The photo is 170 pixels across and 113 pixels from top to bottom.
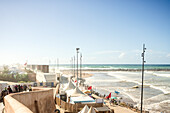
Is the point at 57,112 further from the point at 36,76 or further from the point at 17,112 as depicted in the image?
the point at 36,76

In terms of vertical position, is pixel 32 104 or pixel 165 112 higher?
pixel 32 104

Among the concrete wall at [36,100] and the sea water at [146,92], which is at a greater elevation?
the concrete wall at [36,100]

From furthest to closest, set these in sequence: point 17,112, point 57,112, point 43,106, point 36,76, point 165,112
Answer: point 36,76, point 165,112, point 57,112, point 43,106, point 17,112

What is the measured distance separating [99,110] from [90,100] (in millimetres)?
2121

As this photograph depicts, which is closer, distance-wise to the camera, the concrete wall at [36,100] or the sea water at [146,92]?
the concrete wall at [36,100]

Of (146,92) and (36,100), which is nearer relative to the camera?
(36,100)

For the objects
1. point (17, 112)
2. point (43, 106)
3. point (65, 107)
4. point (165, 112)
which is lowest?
point (165, 112)

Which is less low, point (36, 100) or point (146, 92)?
point (36, 100)

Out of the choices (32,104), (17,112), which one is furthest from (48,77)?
(17,112)

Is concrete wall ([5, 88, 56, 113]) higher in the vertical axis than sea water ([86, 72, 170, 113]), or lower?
higher

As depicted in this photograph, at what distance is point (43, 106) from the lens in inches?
520

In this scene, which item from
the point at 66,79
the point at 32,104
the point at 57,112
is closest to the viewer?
the point at 32,104

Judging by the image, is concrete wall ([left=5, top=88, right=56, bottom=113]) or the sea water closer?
concrete wall ([left=5, top=88, right=56, bottom=113])

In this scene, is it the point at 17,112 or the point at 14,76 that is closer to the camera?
the point at 17,112
